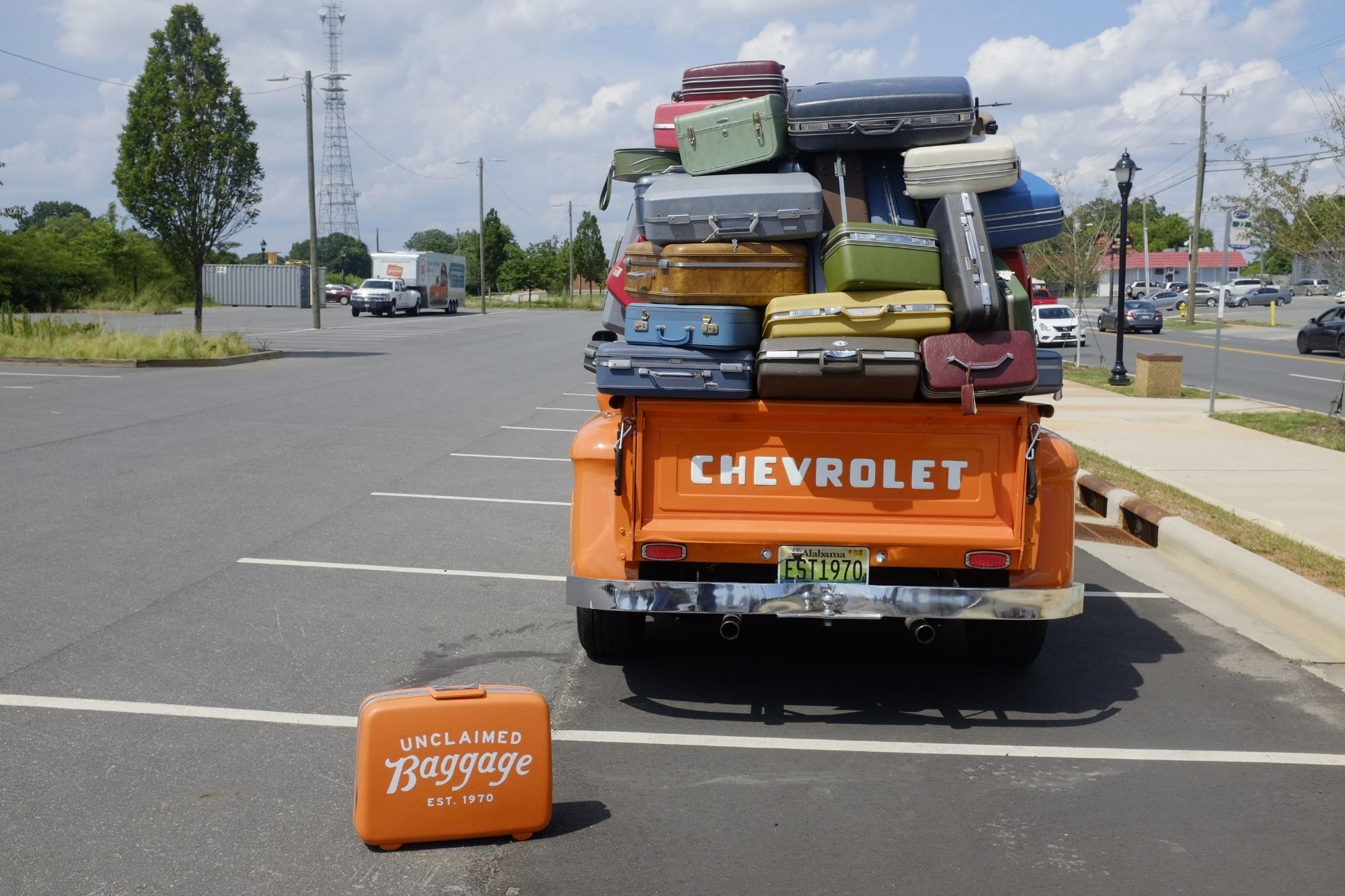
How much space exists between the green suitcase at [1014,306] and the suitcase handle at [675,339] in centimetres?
123

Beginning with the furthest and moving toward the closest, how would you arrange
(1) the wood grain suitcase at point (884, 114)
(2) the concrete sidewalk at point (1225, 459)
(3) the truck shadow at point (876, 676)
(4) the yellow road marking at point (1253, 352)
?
1. (4) the yellow road marking at point (1253, 352)
2. (2) the concrete sidewalk at point (1225, 459)
3. (1) the wood grain suitcase at point (884, 114)
4. (3) the truck shadow at point (876, 676)

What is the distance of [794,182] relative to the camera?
5.56 metres

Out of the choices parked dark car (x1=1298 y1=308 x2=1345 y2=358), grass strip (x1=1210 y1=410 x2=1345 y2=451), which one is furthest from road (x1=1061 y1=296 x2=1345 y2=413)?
grass strip (x1=1210 y1=410 x2=1345 y2=451)

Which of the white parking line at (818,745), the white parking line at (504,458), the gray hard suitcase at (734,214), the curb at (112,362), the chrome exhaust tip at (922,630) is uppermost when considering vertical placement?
the gray hard suitcase at (734,214)

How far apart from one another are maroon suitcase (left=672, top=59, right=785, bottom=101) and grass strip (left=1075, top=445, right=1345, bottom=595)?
4411 mm

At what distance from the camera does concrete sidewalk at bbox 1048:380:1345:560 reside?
1008cm

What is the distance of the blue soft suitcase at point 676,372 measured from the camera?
16.8 feet

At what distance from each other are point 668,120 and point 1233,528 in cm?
509

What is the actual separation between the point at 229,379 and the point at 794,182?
17643 millimetres

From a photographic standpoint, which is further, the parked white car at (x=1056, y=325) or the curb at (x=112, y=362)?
the parked white car at (x=1056, y=325)

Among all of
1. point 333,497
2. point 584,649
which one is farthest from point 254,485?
point 584,649

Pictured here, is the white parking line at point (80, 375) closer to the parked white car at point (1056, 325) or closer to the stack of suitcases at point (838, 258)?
the stack of suitcases at point (838, 258)

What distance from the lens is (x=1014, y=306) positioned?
17.7 feet

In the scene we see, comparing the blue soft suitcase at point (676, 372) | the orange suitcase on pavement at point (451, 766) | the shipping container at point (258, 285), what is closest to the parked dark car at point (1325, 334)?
the blue soft suitcase at point (676, 372)
